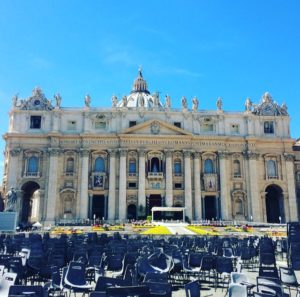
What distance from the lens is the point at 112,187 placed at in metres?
62.4

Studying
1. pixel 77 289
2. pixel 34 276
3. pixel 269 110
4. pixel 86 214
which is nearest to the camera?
pixel 77 289

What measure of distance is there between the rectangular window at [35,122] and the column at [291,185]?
46.7 m

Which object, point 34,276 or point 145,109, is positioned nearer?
point 34,276

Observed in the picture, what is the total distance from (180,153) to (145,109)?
10.6 m

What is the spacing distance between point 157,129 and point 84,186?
16666 millimetres

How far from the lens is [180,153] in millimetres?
64875

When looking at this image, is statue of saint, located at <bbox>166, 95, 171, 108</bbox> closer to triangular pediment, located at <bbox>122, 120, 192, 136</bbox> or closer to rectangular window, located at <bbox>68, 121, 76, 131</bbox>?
A: triangular pediment, located at <bbox>122, 120, 192, 136</bbox>

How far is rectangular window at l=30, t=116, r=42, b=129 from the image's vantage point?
215ft

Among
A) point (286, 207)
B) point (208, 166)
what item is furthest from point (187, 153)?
point (286, 207)

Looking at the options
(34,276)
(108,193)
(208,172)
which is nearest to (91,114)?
(108,193)

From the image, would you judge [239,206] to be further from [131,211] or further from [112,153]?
[112,153]

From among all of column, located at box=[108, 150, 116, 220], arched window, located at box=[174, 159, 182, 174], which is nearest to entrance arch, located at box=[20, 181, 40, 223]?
column, located at box=[108, 150, 116, 220]

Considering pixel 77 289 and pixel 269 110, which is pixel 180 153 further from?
pixel 77 289

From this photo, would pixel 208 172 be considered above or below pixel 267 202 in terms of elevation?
above
